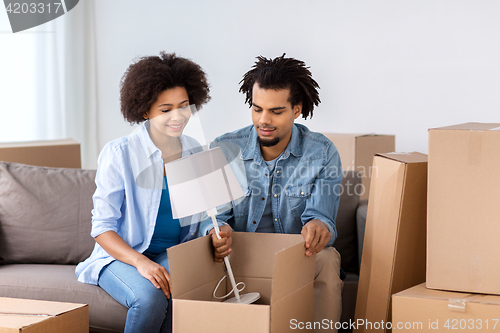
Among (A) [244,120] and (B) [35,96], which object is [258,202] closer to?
(A) [244,120]

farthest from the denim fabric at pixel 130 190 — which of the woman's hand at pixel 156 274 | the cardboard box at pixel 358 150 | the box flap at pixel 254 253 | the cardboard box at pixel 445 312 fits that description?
the cardboard box at pixel 358 150

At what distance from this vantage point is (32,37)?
8.81ft

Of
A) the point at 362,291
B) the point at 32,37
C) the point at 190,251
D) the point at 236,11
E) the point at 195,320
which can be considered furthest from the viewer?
the point at 236,11

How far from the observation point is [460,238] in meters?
1.06

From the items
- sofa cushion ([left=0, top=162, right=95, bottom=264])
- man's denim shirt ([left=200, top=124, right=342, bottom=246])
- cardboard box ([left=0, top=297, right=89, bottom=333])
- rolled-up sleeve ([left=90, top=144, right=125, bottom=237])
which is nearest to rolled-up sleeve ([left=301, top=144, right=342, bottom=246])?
man's denim shirt ([left=200, top=124, right=342, bottom=246])

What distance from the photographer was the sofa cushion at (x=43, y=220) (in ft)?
5.47

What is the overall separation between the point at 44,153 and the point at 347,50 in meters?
1.83

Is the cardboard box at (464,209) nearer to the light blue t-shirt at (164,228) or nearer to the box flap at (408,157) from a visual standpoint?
the box flap at (408,157)

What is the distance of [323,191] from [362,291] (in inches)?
12.4

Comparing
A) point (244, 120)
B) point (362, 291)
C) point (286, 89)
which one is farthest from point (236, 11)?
point (362, 291)

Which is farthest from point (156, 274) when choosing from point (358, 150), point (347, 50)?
point (347, 50)

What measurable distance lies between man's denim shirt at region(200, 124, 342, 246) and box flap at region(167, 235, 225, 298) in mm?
238

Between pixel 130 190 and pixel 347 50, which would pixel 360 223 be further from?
pixel 347 50

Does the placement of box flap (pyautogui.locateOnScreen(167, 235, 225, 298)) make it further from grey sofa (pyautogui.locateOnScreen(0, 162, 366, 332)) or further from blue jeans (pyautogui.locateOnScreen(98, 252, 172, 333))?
grey sofa (pyautogui.locateOnScreen(0, 162, 366, 332))
